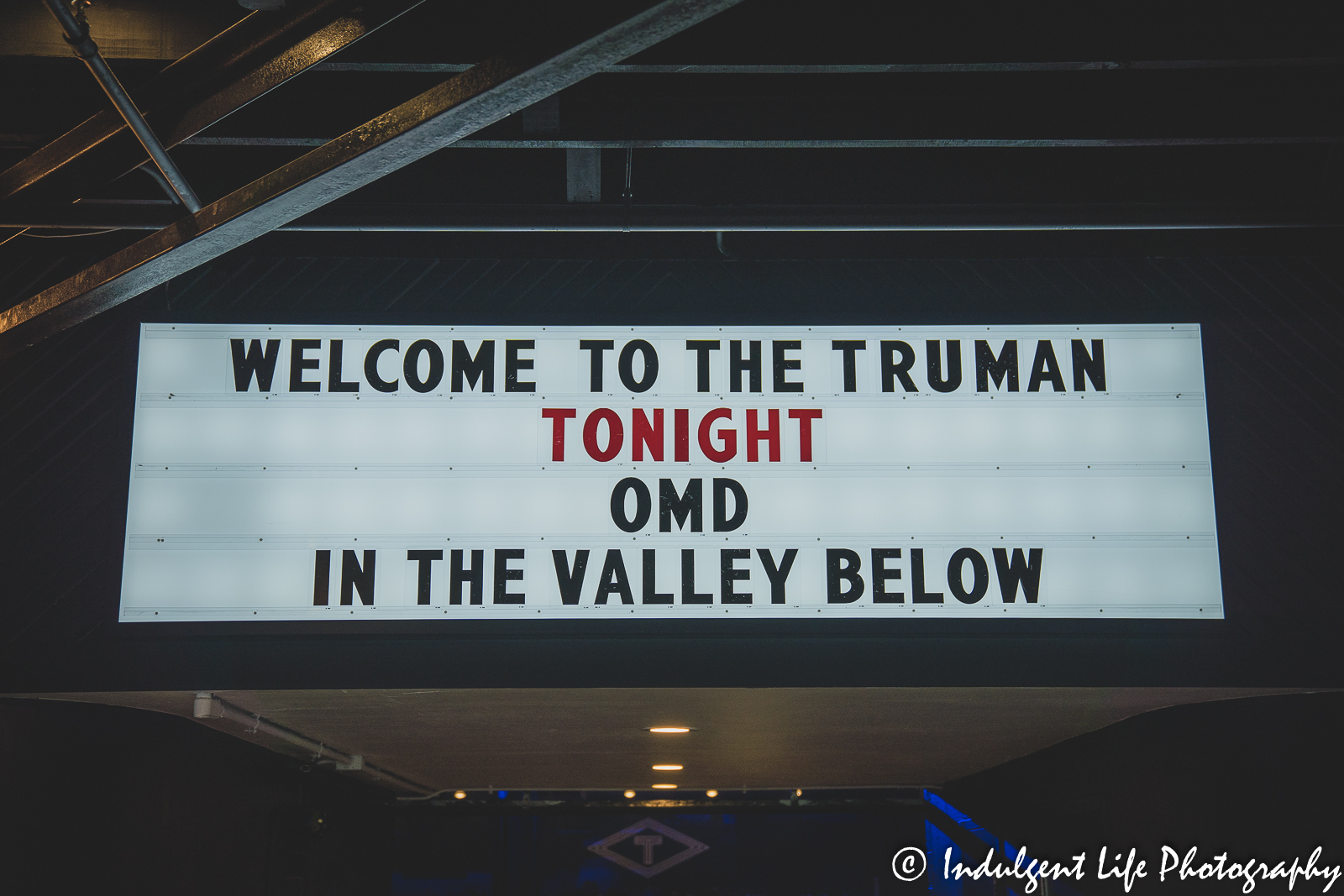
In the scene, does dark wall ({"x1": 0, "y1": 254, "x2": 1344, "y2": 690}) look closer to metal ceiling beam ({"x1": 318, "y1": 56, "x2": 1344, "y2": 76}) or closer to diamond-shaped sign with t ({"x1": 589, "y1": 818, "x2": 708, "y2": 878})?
metal ceiling beam ({"x1": 318, "y1": 56, "x2": 1344, "y2": 76})

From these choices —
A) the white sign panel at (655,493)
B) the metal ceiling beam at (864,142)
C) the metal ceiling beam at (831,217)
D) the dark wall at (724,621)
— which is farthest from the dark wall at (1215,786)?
the metal ceiling beam at (864,142)

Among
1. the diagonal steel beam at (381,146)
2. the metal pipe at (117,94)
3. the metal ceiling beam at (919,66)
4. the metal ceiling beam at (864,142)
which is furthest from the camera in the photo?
the metal ceiling beam at (864,142)

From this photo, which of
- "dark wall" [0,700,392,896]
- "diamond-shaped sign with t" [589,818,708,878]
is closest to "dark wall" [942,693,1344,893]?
"dark wall" [0,700,392,896]

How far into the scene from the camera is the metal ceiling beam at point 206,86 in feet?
11.0

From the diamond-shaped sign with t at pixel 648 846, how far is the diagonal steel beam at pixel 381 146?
10.0 meters

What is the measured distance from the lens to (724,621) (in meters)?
5.12

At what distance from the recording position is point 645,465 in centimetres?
517

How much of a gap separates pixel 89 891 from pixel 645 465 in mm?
3645

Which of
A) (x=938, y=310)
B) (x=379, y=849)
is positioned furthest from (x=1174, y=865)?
(x=379, y=849)

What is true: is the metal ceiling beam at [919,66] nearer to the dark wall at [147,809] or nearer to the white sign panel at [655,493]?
the white sign panel at [655,493]

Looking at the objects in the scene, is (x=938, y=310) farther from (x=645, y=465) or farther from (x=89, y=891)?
(x=89, y=891)

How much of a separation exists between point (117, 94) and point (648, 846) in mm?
10884

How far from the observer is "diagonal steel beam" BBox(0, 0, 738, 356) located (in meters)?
2.77

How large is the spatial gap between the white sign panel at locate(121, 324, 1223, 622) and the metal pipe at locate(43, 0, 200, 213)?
1.85m
